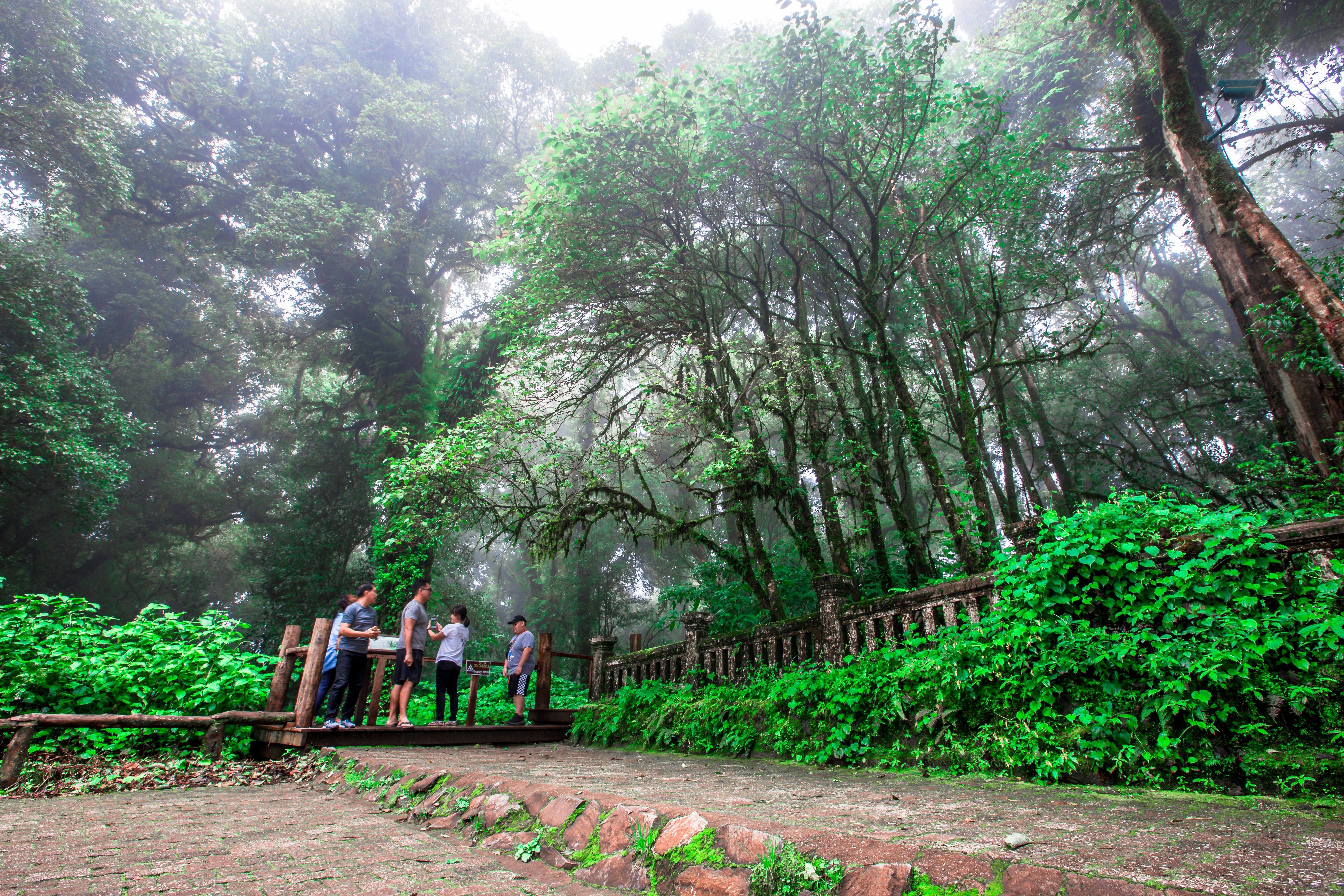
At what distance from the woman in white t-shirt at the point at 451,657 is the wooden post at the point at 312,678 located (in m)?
1.59

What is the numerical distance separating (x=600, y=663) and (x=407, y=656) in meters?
3.94

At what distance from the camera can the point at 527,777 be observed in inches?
175

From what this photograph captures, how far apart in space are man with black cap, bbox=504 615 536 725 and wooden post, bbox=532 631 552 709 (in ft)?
0.95

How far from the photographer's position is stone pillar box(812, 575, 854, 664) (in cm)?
664

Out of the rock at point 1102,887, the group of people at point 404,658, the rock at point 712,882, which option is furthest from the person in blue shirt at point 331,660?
the rock at point 1102,887

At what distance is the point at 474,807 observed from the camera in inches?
141

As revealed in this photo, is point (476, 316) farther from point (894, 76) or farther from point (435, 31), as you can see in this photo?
point (894, 76)

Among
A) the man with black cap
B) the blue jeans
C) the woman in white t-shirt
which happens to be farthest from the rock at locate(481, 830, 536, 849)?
the man with black cap

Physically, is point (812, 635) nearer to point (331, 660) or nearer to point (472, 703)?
point (472, 703)

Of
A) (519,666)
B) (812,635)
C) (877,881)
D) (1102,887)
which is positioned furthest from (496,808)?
(519,666)

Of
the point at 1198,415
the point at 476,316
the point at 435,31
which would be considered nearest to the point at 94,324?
the point at 476,316

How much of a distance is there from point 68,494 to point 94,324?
511cm

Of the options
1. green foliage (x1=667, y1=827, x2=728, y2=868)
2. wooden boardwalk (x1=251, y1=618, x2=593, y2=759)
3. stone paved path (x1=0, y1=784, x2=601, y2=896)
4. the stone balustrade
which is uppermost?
the stone balustrade

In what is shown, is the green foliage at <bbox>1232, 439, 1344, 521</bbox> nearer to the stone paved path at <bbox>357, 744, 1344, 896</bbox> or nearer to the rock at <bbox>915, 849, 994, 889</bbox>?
the stone paved path at <bbox>357, 744, 1344, 896</bbox>
